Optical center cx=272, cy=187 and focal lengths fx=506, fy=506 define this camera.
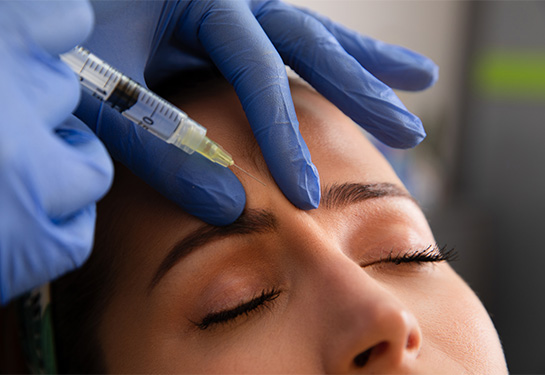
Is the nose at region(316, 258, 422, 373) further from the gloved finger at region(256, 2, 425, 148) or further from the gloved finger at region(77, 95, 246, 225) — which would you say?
the gloved finger at region(256, 2, 425, 148)

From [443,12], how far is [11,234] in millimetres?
3075

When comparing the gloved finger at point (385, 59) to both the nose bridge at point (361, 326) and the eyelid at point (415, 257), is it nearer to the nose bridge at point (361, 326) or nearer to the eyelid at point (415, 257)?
the eyelid at point (415, 257)

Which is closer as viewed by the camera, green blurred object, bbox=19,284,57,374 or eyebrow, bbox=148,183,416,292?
eyebrow, bbox=148,183,416,292

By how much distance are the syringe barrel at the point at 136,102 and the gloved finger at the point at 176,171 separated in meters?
0.03

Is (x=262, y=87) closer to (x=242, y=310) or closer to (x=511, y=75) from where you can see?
(x=242, y=310)

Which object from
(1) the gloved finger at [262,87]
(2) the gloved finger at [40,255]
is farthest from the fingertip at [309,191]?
(2) the gloved finger at [40,255]

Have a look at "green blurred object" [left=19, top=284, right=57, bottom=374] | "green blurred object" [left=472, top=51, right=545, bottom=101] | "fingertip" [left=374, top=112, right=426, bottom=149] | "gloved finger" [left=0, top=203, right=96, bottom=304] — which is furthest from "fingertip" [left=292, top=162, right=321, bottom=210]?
"green blurred object" [left=472, top=51, right=545, bottom=101]

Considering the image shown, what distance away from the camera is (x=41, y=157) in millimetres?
638

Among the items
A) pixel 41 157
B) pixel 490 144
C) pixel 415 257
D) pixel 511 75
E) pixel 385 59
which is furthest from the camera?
pixel 490 144

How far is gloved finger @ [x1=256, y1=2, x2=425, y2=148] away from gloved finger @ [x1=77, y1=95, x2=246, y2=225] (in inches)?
12.0

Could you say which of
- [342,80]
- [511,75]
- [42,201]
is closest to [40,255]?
[42,201]

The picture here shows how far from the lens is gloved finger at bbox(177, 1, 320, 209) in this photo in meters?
0.86

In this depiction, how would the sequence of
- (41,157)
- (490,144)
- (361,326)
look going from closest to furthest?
1. (41,157)
2. (361,326)
3. (490,144)

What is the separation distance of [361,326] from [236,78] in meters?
0.49
